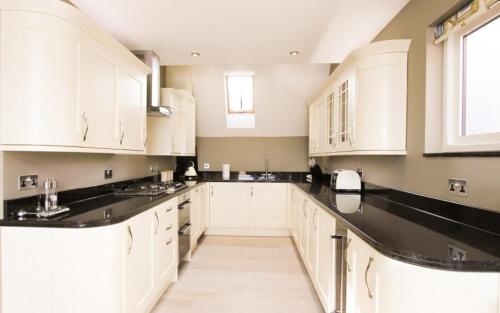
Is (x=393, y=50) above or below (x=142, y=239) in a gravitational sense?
above

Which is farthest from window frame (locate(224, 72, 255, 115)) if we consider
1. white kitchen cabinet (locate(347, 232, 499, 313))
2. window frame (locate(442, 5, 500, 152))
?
white kitchen cabinet (locate(347, 232, 499, 313))

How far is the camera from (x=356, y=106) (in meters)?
2.09

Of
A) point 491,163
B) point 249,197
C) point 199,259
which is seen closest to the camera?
point 491,163

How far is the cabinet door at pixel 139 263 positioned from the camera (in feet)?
5.27

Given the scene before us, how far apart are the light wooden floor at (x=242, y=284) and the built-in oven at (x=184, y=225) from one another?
0.22m

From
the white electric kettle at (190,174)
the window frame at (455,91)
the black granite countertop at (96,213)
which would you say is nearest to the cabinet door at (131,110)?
the black granite countertop at (96,213)

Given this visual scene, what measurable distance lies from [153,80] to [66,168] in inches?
50.4

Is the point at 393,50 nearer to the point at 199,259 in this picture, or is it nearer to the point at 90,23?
the point at 90,23

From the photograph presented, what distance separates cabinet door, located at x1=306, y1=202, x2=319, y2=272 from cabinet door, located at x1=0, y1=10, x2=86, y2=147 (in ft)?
6.43

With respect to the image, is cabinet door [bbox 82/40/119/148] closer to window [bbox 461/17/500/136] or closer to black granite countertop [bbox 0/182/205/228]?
black granite countertop [bbox 0/182/205/228]

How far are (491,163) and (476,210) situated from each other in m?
0.26

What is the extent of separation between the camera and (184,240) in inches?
110

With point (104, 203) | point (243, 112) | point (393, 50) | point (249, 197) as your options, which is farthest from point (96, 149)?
point (243, 112)

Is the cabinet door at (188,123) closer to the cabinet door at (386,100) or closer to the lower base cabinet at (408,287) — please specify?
the cabinet door at (386,100)
